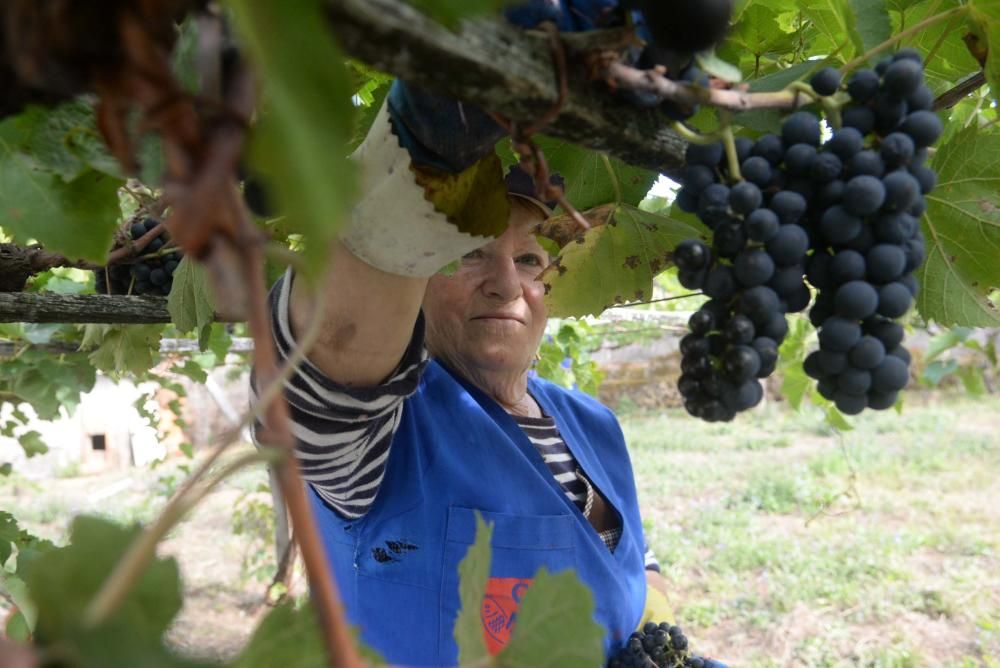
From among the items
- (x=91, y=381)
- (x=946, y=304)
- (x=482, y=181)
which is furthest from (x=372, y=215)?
(x=91, y=381)

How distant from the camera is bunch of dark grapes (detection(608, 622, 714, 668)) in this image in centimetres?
153

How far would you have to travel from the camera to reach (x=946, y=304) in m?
Result: 0.87

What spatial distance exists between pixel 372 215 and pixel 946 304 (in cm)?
63

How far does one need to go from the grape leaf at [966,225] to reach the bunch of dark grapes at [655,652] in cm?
95

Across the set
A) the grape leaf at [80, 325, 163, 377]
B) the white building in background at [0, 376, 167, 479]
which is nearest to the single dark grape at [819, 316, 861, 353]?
the grape leaf at [80, 325, 163, 377]

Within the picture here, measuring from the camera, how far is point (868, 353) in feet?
1.78

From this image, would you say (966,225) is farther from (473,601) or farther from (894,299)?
(473,601)

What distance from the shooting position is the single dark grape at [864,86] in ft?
1.83

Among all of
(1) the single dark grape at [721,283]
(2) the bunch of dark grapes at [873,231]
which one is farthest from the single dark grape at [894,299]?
(1) the single dark grape at [721,283]

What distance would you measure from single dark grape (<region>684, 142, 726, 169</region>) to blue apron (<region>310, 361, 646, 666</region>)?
1006 mm

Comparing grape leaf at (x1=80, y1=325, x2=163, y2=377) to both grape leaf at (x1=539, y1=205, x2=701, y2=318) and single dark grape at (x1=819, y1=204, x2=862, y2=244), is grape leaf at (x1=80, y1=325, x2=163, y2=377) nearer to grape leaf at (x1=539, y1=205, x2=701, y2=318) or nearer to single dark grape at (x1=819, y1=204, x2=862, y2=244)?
grape leaf at (x1=539, y1=205, x2=701, y2=318)

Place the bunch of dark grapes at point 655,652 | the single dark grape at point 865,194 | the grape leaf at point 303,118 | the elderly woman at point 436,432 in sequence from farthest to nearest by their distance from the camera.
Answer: the bunch of dark grapes at point 655,652 → the elderly woman at point 436,432 → the single dark grape at point 865,194 → the grape leaf at point 303,118

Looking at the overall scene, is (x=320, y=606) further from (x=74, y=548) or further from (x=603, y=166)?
(x=603, y=166)

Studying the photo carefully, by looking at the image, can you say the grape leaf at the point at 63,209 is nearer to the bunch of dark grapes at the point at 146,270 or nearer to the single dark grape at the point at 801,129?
the single dark grape at the point at 801,129
